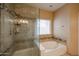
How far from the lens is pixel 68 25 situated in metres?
1.40

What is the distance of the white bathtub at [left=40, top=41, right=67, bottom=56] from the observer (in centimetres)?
138

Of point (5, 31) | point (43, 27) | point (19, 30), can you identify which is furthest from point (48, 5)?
point (5, 31)

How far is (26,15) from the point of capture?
4.66ft

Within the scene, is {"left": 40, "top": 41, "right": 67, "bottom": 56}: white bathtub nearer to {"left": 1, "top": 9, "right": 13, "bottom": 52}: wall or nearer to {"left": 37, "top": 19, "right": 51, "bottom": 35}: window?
{"left": 37, "top": 19, "right": 51, "bottom": 35}: window

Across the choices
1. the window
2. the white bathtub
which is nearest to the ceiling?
the window

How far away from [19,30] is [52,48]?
21.9 inches

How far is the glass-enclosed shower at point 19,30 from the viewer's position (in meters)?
1.35

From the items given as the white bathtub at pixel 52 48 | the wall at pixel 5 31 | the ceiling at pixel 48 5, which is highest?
the ceiling at pixel 48 5

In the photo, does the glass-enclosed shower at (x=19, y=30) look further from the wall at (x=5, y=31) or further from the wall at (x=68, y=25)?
the wall at (x=68, y=25)

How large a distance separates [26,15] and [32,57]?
2.03 feet

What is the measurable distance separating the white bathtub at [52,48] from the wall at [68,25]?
98 millimetres

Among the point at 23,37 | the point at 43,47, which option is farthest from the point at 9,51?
the point at 43,47

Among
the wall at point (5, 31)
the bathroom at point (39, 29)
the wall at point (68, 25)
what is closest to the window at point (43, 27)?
the bathroom at point (39, 29)

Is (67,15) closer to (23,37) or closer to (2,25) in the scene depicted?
(23,37)
